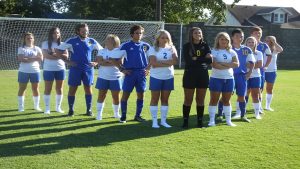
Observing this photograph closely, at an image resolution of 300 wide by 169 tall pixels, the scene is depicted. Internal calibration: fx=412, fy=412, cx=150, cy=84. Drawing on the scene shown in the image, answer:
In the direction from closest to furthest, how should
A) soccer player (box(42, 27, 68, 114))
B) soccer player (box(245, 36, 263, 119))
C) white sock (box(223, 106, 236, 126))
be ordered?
1. white sock (box(223, 106, 236, 126))
2. soccer player (box(245, 36, 263, 119))
3. soccer player (box(42, 27, 68, 114))

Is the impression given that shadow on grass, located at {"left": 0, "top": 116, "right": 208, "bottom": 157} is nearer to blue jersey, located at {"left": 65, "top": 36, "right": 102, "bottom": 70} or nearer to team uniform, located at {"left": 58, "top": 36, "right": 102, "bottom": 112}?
team uniform, located at {"left": 58, "top": 36, "right": 102, "bottom": 112}

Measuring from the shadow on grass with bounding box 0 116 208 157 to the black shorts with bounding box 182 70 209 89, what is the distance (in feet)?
2.86

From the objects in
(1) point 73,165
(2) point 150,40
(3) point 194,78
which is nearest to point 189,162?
(1) point 73,165

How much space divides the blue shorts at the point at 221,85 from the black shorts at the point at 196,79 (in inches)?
11.8

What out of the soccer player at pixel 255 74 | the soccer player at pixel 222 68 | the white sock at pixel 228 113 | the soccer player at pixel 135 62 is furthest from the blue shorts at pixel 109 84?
the soccer player at pixel 255 74

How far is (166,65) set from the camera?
7.65 meters

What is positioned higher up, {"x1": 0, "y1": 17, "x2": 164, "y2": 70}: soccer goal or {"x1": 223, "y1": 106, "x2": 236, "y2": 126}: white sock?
{"x1": 0, "y1": 17, "x2": 164, "y2": 70}: soccer goal

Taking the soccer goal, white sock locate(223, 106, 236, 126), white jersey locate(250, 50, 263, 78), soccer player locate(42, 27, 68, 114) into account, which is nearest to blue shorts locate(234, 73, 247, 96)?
white jersey locate(250, 50, 263, 78)

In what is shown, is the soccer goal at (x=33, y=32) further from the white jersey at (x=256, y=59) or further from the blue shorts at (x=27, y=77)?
the white jersey at (x=256, y=59)

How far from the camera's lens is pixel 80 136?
7.02 m

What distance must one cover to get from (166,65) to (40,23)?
1449 cm

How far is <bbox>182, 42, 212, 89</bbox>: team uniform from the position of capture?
7.51m

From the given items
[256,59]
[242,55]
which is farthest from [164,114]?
[256,59]

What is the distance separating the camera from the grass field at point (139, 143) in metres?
5.64
